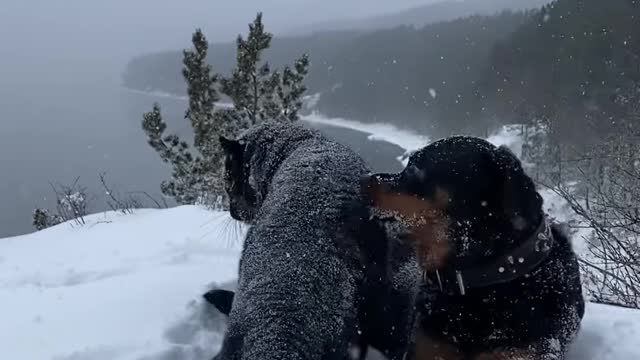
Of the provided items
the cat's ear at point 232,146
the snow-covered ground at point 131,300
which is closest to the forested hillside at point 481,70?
the snow-covered ground at point 131,300

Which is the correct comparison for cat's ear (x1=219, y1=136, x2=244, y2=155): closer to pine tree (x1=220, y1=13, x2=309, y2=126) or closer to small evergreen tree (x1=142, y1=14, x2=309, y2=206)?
small evergreen tree (x1=142, y1=14, x2=309, y2=206)

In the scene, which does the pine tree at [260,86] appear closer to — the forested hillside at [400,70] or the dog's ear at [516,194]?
the dog's ear at [516,194]

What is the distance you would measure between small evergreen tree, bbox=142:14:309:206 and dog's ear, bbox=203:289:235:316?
9818mm

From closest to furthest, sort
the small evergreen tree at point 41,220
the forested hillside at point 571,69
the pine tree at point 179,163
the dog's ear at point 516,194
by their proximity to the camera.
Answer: the dog's ear at point 516,194
the small evergreen tree at point 41,220
the pine tree at point 179,163
the forested hillside at point 571,69

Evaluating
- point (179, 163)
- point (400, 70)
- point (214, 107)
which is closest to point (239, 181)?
point (179, 163)

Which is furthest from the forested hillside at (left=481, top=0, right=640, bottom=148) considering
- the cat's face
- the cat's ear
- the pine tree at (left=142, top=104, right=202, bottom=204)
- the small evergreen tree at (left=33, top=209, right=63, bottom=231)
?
the cat's ear

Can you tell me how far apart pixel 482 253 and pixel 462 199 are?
0.25 m

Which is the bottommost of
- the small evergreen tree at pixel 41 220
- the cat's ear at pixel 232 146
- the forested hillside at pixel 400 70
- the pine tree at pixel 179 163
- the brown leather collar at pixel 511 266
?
the forested hillside at pixel 400 70

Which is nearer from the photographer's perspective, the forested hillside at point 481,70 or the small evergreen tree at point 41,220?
the small evergreen tree at point 41,220

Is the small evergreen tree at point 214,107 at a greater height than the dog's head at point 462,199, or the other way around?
the dog's head at point 462,199

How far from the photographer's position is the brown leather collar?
243 cm

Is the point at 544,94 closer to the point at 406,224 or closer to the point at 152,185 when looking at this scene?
the point at 152,185

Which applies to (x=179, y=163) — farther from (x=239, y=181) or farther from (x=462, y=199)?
(x=462, y=199)

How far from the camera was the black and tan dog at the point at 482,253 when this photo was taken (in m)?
2.45
